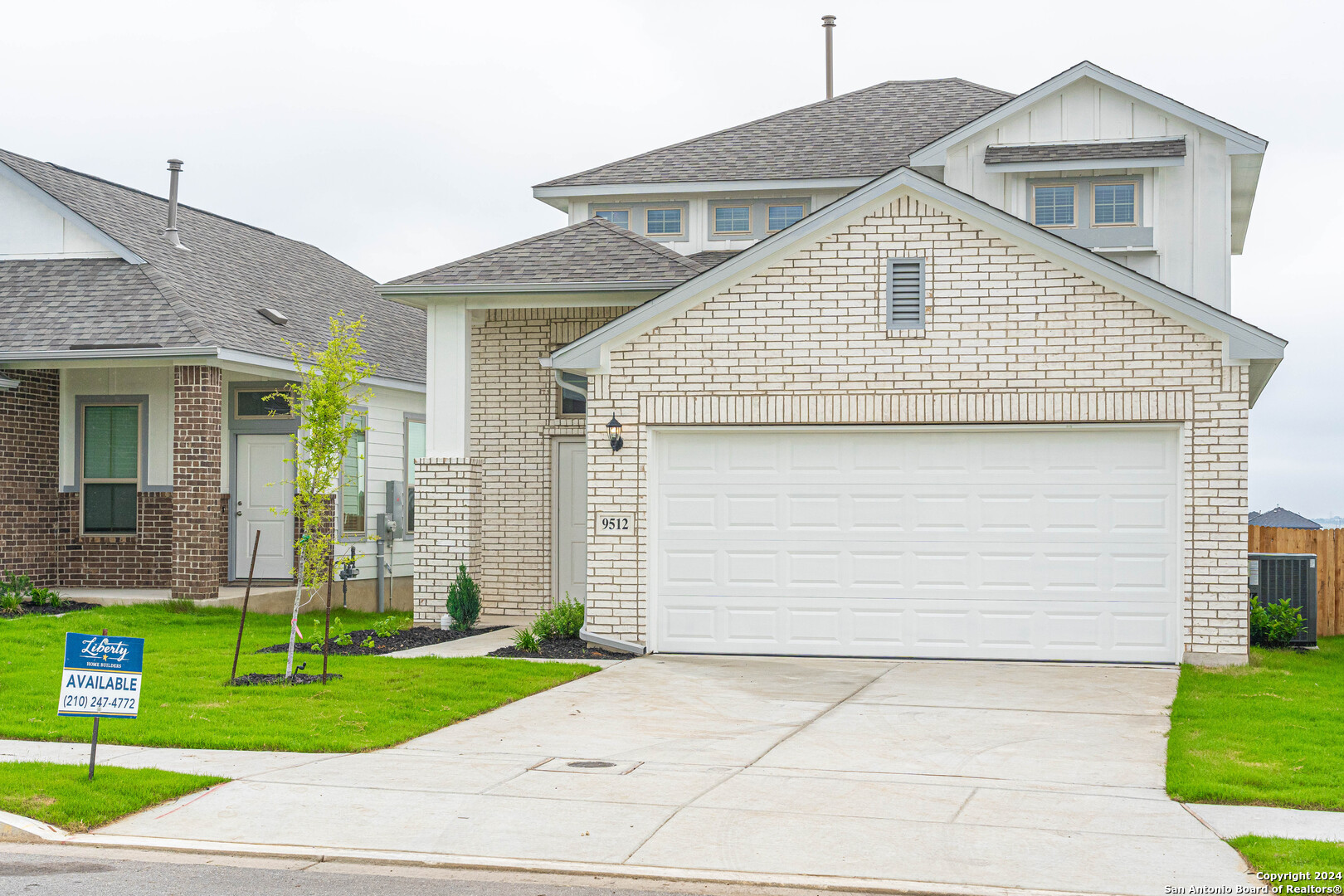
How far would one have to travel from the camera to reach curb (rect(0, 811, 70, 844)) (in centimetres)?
682

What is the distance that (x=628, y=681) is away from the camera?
1189cm

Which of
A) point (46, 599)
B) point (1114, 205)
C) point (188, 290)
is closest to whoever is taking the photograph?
point (1114, 205)

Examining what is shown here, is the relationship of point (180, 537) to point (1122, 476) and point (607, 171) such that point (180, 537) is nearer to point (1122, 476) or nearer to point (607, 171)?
point (607, 171)

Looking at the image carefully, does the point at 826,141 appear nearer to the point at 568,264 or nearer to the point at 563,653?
the point at 568,264

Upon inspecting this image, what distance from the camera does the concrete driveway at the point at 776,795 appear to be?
6.34 m

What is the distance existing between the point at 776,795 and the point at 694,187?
13.3 metres

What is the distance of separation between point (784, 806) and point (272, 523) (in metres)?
13.3

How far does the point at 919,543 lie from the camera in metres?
13.3

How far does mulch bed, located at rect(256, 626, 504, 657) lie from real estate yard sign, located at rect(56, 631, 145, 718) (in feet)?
17.2

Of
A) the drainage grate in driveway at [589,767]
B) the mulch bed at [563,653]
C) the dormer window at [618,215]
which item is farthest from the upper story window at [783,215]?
the drainage grate in driveway at [589,767]

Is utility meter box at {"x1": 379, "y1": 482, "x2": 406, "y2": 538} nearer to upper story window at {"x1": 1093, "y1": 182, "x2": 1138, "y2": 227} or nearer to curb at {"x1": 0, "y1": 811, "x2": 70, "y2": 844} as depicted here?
upper story window at {"x1": 1093, "y1": 182, "x2": 1138, "y2": 227}

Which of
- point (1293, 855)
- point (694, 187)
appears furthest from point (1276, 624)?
point (1293, 855)

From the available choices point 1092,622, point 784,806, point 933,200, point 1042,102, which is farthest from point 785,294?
point 784,806

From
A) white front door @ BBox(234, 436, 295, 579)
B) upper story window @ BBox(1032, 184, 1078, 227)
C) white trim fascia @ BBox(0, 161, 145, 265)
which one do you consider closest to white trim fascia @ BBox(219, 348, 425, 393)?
white front door @ BBox(234, 436, 295, 579)
